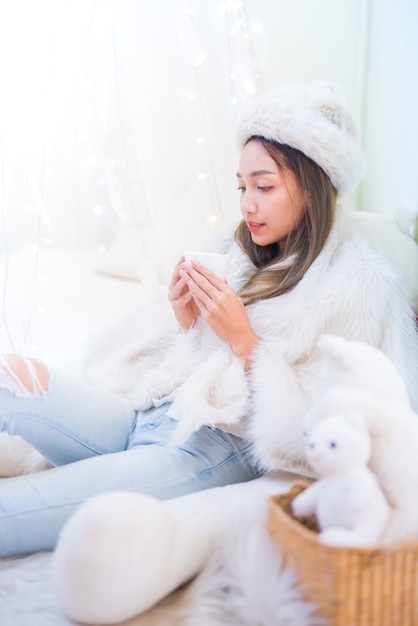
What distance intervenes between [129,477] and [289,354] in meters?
0.42

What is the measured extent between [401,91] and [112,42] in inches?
35.2

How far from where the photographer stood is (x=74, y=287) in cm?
216

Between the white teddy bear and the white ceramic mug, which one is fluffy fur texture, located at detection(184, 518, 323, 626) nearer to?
the white teddy bear

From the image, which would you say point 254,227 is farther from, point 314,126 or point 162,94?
point 162,94

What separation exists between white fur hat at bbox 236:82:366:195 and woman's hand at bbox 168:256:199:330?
0.38 metres

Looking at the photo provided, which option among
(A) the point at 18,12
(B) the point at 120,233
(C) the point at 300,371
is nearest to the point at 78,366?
(C) the point at 300,371

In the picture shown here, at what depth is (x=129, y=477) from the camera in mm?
1127

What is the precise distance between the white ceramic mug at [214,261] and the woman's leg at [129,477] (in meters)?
0.36

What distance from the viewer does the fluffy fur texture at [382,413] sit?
85 centimetres

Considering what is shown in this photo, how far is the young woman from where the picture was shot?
1.12 m

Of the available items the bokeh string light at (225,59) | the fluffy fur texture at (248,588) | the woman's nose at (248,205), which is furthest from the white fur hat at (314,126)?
the fluffy fur texture at (248,588)

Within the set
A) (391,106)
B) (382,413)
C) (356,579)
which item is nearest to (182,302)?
(382,413)

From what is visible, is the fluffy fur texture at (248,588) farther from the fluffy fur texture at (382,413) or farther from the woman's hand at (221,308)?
the woman's hand at (221,308)

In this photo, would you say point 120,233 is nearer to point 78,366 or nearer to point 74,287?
point 74,287
